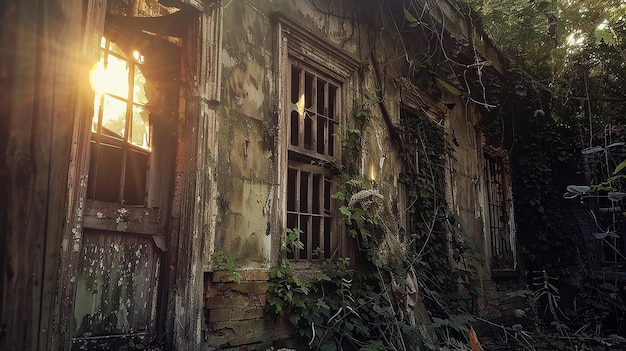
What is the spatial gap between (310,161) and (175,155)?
1.62 meters

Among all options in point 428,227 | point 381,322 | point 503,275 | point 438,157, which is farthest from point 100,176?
point 503,275

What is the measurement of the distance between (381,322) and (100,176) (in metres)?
2.90

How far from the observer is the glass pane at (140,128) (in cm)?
308

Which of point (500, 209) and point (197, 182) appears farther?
point (500, 209)

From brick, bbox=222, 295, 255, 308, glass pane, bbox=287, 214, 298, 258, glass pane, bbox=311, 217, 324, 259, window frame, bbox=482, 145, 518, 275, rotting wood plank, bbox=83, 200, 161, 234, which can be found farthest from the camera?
window frame, bbox=482, 145, 518, 275

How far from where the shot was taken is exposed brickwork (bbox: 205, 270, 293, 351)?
315 cm

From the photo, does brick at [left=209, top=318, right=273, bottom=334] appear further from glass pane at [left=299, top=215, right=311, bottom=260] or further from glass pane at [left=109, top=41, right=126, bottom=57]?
glass pane at [left=109, top=41, right=126, bottom=57]

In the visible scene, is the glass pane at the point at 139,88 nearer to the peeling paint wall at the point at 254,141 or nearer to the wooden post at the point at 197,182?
the wooden post at the point at 197,182

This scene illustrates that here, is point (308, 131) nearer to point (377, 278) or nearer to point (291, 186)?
point (291, 186)

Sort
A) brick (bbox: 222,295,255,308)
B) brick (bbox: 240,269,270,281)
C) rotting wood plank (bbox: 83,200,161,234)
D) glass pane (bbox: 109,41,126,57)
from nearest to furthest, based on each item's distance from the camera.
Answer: rotting wood plank (bbox: 83,200,161,234)
glass pane (bbox: 109,41,126,57)
brick (bbox: 222,295,255,308)
brick (bbox: 240,269,270,281)

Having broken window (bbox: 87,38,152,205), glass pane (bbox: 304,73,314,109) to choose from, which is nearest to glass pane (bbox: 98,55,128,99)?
broken window (bbox: 87,38,152,205)

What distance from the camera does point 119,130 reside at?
9.76 feet

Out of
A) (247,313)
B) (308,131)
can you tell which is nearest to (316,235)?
(308,131)

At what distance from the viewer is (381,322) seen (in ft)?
14.1
